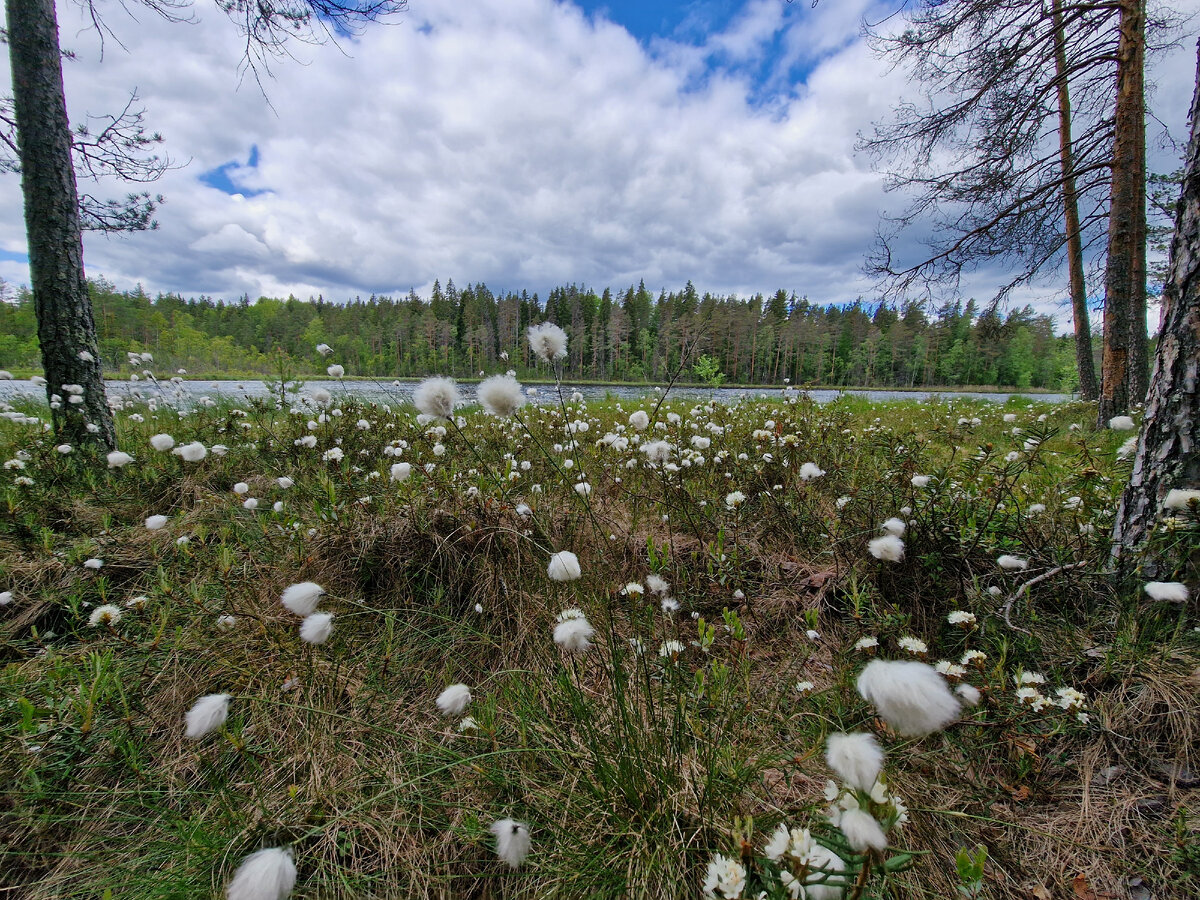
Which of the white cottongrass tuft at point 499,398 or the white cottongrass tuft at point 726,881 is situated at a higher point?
the white cottongrass tuft at point 499,398

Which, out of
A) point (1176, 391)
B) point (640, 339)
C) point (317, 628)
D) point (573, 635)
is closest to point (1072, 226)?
point (1176, 391)

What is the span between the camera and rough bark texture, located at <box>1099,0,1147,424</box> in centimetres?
543

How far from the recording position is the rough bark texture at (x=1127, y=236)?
5434 mm

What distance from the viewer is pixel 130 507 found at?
3.23 m

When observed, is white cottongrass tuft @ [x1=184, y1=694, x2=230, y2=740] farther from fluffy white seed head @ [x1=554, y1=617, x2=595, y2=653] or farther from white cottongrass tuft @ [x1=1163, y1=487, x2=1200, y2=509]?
white cottongrass tuft @ [x1=1163, y1=487, x2=1200, y2=509]

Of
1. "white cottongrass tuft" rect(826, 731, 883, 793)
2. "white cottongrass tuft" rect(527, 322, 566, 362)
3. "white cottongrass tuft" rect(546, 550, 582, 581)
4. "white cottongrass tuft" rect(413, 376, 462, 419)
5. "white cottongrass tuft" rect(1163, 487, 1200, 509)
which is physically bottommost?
"white cottongrass tuft" rect(826, 731, 883, 793)

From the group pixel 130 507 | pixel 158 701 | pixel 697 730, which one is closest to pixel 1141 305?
pixel 697 730

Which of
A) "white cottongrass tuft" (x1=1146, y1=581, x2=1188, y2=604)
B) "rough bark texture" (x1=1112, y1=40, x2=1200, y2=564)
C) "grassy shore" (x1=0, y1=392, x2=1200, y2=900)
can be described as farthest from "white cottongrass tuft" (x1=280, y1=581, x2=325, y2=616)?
"rough bark texture" (x1=1112, y1=40, x2=1200, y2=564)

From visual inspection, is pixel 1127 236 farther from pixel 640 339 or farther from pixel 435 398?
pixel 640 339

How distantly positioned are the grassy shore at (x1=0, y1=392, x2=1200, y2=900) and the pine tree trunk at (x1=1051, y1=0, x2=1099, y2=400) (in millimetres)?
5830

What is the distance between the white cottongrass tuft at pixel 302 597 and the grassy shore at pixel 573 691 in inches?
15.6

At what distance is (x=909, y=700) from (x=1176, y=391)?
7.84 ft

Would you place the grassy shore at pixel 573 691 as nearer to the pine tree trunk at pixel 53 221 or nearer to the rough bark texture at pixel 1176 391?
the rough bark texture at pixel 1176 391

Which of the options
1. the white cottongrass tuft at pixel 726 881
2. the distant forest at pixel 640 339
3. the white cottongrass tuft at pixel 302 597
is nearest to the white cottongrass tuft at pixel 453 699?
the white cottongrass tuft at pixel 302 597
